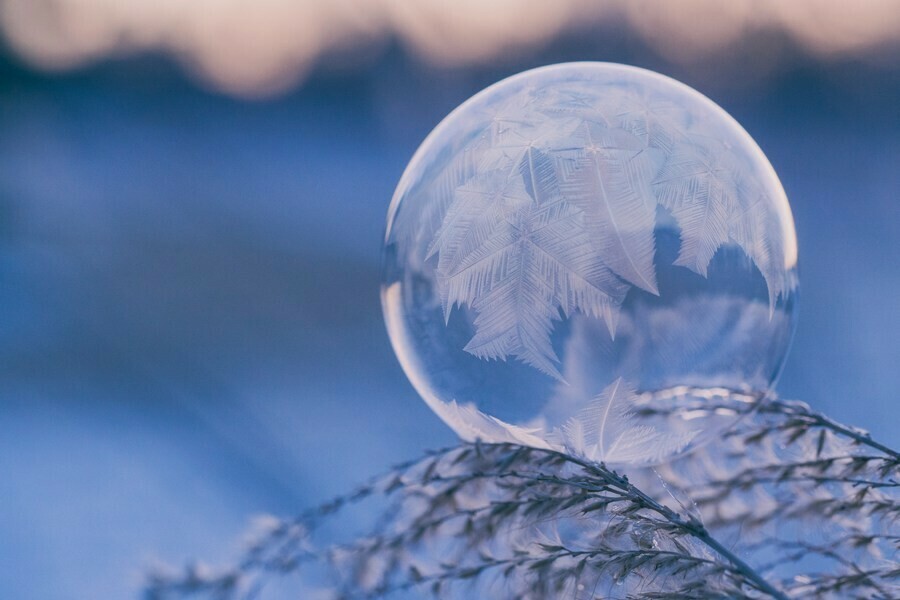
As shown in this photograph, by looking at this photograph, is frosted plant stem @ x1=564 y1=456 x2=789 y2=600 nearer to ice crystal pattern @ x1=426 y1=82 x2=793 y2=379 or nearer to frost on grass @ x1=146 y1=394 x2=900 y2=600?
frost on grass @ x1=146 y1=394 x2=900 y2=600

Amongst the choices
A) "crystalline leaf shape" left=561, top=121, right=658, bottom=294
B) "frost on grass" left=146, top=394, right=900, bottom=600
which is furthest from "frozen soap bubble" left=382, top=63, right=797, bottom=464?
"frost on grass" left=146, top=394, right=900, bottom=600

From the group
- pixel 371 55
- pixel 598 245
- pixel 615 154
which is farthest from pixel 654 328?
pixel 371 55

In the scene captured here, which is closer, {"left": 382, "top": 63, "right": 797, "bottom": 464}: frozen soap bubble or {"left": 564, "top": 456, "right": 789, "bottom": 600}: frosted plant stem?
{"left": 564, "top": 456, "right": 789, "bottom": 600}: frosted plant stem

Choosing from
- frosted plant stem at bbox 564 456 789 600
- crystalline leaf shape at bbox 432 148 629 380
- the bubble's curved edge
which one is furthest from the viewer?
the bubble's curved edge

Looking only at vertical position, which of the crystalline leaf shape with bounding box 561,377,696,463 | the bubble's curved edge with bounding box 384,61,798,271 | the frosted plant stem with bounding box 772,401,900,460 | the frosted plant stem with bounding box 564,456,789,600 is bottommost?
the frosted plant stem with bounding box 564,456,789,600

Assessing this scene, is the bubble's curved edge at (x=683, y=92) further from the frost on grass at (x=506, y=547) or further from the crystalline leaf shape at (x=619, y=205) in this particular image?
the frost on grass at (x=506, y=547)

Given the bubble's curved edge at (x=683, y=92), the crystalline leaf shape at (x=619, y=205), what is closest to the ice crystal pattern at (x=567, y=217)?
the crystalline leaf shape at (x=619, y=205)

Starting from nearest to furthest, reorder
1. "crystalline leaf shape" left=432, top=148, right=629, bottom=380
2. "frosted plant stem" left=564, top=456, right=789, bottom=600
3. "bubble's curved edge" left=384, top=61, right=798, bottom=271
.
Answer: "frosted plant stem" left=564, top=456, right=789, bottom=600 → "crystalline leaf shape" left=432, top=148, right=629, bottom=380 → "bubble's curved edge" left=384, top=61, right=798, bottom=271

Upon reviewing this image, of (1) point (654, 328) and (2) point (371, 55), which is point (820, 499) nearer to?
(1) point (654, 328)

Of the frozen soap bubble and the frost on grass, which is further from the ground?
the frozen soap bubble
